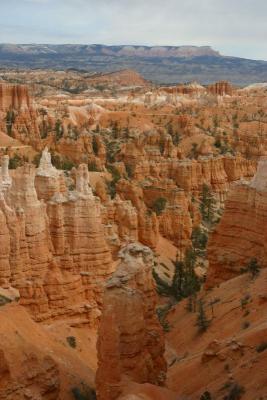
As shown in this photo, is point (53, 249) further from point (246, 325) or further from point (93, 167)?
point (93, 167)

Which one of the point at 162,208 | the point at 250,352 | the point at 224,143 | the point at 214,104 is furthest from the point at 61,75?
→ the point at 250,352

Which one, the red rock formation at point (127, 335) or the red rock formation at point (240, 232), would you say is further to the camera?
the red rock formation at point (240, 232)

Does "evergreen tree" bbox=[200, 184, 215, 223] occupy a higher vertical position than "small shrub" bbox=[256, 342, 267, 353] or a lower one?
lower

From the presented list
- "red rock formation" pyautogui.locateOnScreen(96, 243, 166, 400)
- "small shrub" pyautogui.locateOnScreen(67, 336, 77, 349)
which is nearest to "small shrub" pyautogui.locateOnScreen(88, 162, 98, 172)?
"small shrub" pyautogui.locateOnScreen(67, 336, 77, 349)

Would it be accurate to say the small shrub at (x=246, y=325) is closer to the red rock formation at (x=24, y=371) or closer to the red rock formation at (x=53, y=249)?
the red rock formation at (x=53, y=249)

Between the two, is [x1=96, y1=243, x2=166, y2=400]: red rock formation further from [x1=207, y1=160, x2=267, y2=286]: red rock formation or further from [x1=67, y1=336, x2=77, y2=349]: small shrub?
[x1=207, y1=160, x2=267, y2=286]: red rock formation

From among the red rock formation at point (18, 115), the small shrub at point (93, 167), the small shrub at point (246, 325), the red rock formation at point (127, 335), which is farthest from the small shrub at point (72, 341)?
the red rock formation at point (18, 115)
